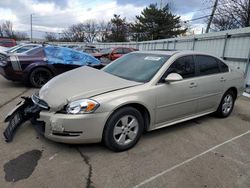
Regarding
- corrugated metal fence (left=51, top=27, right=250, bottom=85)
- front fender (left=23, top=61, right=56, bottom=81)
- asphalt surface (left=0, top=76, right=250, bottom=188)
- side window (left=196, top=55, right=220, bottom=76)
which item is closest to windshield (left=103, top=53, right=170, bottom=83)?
side window (left=196, top=55, right=220, bottom=76)

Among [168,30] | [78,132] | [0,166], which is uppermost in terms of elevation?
[168,30]

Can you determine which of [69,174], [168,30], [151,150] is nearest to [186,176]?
[151,150]

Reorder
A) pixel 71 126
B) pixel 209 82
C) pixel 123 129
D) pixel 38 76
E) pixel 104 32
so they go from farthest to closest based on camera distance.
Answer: pixel 104 32 < pixel 38 76 < pixel 209 82 < pixel 123 129 < pixel 71 126

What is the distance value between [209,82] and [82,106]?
2.65 m

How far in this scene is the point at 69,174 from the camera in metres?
2.75

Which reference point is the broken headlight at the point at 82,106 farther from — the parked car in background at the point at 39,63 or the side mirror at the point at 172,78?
the parked car in background at the point at 39,63

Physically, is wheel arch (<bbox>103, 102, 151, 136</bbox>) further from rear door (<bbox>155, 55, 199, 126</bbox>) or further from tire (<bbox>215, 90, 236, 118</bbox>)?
tire (<bbox>215, 90, 236, 118</bbox>)

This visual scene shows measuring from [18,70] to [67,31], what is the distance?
64.5m

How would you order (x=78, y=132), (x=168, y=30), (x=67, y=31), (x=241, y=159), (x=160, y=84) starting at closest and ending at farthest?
1. (x=78, y=132)
2. (x=241, y=159)
3. (x=160, y=84)
4. (x=168, y=30)
5. (x=67, y=31)

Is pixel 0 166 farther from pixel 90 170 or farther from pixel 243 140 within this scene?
pixel 243 140

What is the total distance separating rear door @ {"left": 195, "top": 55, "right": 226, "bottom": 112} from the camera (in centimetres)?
435

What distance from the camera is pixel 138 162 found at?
10.1ft

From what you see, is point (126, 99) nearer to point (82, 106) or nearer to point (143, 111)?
point (143, 111)

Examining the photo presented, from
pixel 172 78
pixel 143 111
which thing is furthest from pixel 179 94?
pixel 143 111
